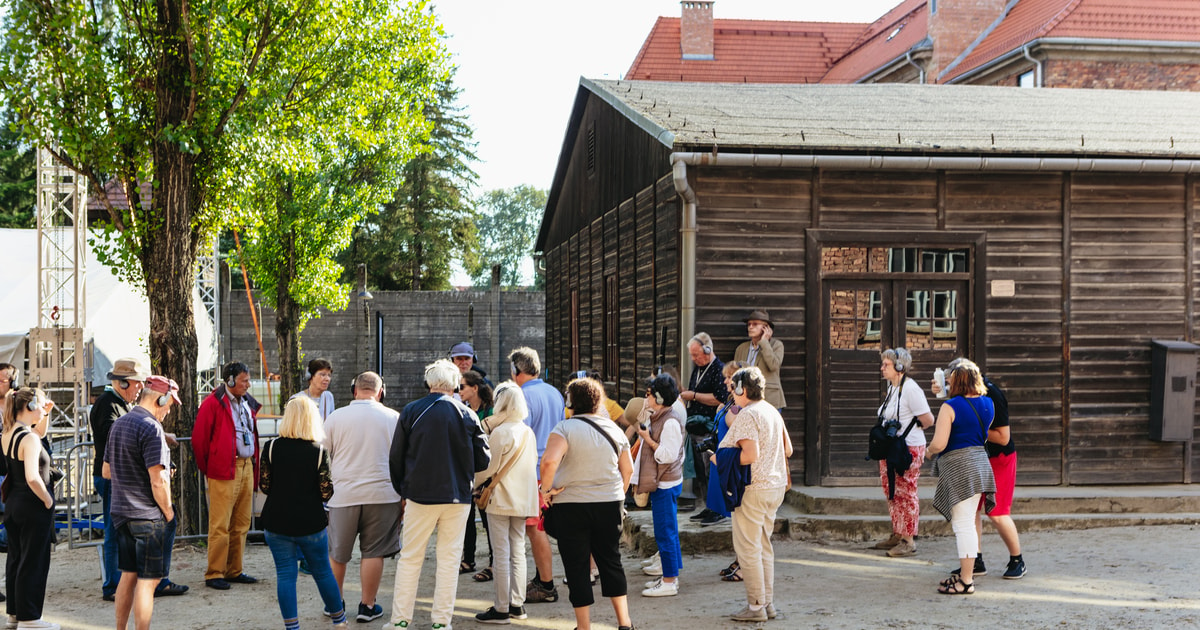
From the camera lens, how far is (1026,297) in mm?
11492

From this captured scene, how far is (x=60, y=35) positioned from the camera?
10.4 metres

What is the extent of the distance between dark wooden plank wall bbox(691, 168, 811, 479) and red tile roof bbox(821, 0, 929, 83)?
22261mm

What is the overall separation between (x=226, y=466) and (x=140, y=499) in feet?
6.12

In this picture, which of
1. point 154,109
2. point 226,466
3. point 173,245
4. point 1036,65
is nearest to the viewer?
point 226,466

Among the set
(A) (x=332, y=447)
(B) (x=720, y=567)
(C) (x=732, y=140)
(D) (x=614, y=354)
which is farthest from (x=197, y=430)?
(D) (x=614, y=354)

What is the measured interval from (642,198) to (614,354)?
313 centimetres

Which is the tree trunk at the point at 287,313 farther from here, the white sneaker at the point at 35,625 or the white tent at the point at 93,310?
the white sneaker at the point at 35,625

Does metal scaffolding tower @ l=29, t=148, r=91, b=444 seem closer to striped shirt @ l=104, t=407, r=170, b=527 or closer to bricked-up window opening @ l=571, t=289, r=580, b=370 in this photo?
bricked-up window opening @ l=571, t=289, r=580, b=370

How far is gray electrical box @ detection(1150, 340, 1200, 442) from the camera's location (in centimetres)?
1140

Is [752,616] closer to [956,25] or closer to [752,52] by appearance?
[956,25]

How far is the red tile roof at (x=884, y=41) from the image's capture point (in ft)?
107

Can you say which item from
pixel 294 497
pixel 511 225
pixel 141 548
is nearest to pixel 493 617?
pixel 294 497

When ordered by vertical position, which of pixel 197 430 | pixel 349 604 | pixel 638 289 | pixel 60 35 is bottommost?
pixel 349 604

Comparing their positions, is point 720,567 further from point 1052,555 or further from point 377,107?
point 377,107
